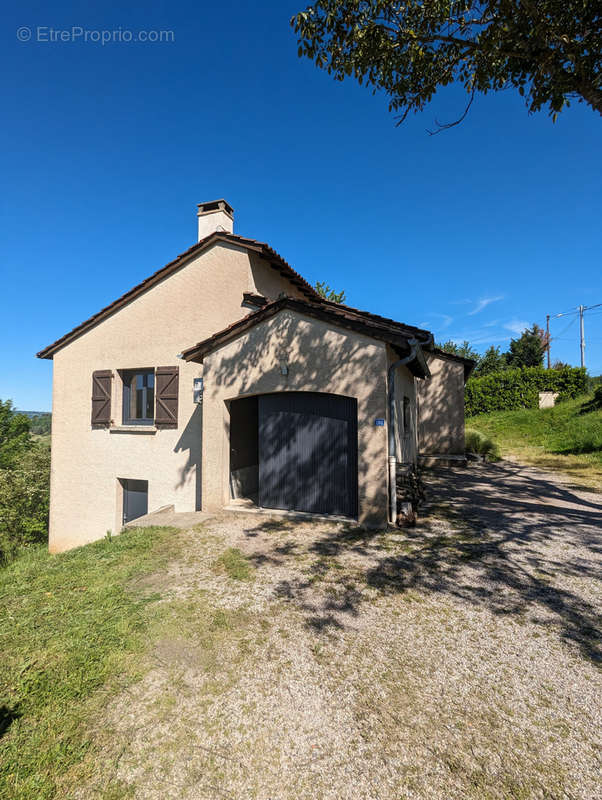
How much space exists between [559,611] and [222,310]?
8.85 metres

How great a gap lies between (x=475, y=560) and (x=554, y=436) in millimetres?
15082

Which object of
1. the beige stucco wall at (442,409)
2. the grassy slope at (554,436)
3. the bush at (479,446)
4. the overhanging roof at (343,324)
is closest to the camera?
the overhanging roof at (343,324)

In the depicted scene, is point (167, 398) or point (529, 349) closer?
point (167, 398)

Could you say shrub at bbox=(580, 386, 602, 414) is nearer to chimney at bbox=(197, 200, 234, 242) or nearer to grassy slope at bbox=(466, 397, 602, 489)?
grassy slope at bbox=(466, 397, 602, 489)

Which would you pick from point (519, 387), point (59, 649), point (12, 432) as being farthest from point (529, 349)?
point (12, 432)

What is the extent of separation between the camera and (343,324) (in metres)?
6.62

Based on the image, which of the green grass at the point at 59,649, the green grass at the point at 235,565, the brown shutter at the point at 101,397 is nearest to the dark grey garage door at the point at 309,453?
the green grass at the point at 235,565

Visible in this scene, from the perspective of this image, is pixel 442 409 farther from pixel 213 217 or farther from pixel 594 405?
pixel 213 217

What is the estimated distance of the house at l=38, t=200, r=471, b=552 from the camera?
262 inches

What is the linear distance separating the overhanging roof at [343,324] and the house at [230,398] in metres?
0.03

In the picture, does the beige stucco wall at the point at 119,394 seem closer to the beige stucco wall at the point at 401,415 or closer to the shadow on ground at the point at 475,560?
the shadow on ground at the point at 475,560

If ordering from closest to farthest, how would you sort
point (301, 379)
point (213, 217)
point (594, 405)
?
point (301, 379) → point (213, 217) → point (594, 405)

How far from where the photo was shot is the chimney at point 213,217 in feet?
34.3

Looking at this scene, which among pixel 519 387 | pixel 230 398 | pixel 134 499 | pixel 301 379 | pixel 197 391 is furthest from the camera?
pixel 519 387
